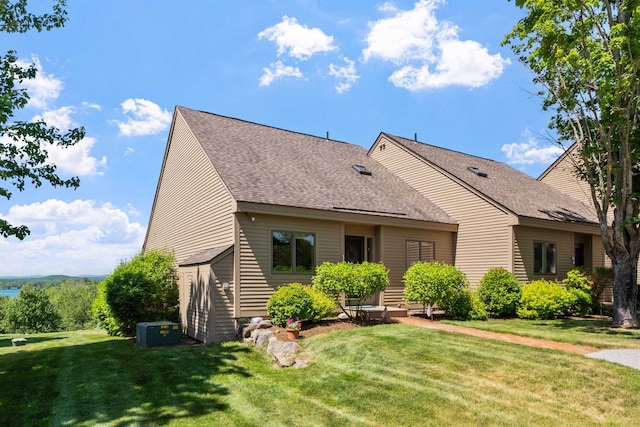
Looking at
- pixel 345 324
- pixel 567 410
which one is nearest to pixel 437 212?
pixel 345 324

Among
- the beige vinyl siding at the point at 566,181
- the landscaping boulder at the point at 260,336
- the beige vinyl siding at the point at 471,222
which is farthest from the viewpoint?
the beige vinyl siding at the point at 566,181

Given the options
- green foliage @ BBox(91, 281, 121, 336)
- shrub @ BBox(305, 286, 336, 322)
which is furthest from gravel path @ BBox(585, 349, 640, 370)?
green foliage @ BBox(91, 281, 121, 336)

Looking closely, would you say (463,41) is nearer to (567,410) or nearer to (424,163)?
(424,163)

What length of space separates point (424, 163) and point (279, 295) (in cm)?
1059

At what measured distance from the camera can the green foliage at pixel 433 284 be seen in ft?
42.8

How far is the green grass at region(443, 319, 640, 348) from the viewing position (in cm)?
1010

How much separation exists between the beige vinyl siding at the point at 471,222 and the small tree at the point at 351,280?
6142mm

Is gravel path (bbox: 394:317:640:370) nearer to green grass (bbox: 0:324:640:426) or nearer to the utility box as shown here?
green grass (bbox: 0:324:640:426)

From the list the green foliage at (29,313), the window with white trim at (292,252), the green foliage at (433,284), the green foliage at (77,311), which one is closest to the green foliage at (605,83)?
the green foliage at (433,284)

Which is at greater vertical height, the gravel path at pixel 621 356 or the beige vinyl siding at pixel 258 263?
the beige vinyl siding at pixel 258 263

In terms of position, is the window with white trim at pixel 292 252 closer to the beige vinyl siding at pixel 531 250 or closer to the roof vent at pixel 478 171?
the beige vinyl siding at pixel 531 250

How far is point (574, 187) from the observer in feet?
77.3

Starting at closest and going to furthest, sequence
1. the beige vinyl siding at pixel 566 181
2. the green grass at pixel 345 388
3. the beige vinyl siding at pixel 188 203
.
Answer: the green grass at pixel 345 388 < the beige vinyl siding at pixel 188 203 < the beige vinyl siding at pixel 566 181

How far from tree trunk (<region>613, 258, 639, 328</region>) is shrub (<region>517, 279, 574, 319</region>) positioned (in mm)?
1576
